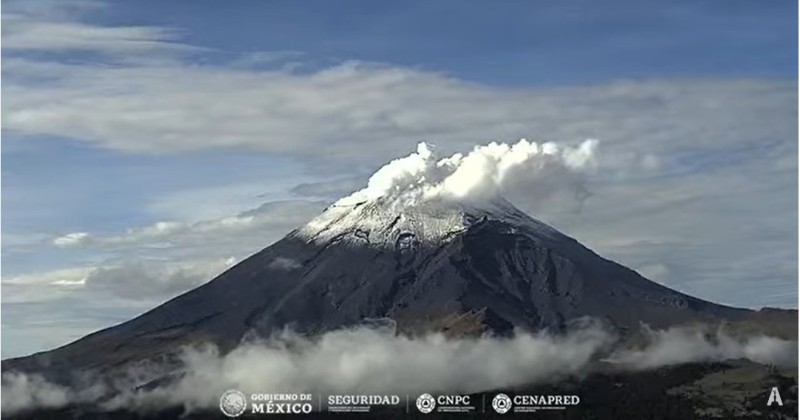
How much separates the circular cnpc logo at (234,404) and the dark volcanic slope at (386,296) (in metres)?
25.2

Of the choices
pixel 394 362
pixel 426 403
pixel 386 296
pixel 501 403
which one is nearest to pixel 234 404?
pixel 426 403

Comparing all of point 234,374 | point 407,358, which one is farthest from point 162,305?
point 407,358

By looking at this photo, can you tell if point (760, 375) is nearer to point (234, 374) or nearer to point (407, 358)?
point (407, 358)

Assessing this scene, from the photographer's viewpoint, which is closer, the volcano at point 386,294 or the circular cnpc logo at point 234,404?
the circular cnpc logo at point 234,404

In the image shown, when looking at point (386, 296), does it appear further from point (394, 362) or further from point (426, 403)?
point (426, 403)

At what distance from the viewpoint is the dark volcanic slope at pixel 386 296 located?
114625 millimetres

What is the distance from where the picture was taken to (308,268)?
122688mm

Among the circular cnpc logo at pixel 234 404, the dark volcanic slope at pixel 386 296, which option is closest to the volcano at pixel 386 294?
the dark volcanic slope at pixel 386 296

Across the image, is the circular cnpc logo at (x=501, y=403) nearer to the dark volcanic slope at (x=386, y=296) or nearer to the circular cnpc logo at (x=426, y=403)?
the circular cnpc logo at (x=426, y=403)

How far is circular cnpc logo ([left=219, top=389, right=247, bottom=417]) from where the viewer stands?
75188 millimetres

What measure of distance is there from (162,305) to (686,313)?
144 feet

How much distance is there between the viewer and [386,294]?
122 metres

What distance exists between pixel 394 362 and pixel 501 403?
19683 mm

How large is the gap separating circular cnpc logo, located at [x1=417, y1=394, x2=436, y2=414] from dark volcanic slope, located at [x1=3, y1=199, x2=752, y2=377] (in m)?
26.7
